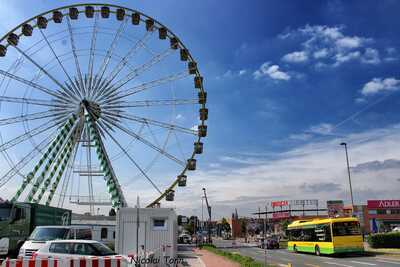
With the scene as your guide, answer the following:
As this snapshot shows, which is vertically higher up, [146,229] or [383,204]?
[383,204]

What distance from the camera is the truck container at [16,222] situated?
866 inches

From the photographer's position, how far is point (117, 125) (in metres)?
33.0

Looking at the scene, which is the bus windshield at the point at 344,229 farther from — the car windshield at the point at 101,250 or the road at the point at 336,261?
the car windshield at the point at 101,250

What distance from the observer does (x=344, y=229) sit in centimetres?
2966

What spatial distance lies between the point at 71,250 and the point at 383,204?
3458 inches

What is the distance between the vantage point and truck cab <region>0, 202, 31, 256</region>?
863 inches

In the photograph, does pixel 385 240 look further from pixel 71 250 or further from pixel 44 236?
pixel 71 250

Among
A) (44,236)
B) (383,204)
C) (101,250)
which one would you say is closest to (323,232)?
(44,236)

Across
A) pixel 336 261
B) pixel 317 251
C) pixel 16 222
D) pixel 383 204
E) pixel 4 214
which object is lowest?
pixel 336 261

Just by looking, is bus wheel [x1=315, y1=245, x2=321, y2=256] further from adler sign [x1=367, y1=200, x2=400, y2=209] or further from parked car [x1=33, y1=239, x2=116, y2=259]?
adler sign [x1=367, y1=200, x2=400, y2=209]

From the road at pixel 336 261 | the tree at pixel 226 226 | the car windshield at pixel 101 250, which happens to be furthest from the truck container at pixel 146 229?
the tree at pixel 226 226

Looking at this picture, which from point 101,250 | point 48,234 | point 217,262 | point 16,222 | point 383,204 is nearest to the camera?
point 101,250

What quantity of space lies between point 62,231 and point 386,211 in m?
86.0

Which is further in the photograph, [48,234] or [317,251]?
[317,251]
